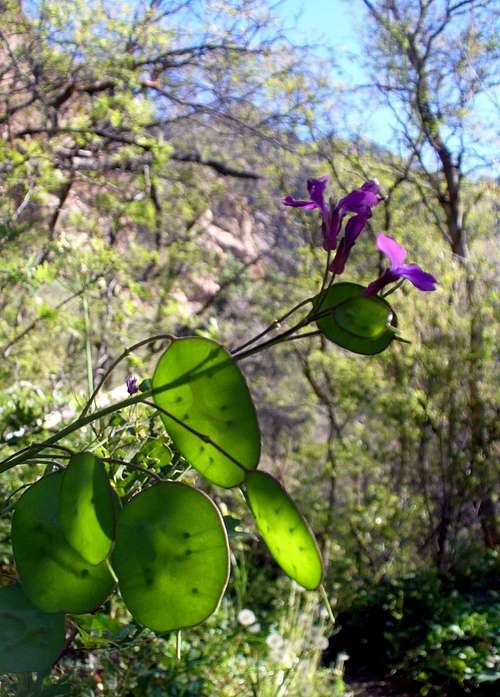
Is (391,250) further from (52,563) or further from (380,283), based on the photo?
(52,563)

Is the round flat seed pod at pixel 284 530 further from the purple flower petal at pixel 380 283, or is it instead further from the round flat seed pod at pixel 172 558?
the purple flower petal at pixel 380 283

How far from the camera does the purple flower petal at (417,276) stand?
23.4 inches

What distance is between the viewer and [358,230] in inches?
26.5

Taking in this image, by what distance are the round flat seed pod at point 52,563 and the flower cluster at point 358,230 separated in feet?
0.90

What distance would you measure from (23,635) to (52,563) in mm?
53

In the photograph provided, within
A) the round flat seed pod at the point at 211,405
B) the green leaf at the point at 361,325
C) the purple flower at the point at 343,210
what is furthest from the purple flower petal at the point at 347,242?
the round flat seed pod at the point at 211,405

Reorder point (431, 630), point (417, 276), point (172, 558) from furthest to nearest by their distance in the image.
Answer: point (431, 630) → point (417, 276) → point (172, 558)

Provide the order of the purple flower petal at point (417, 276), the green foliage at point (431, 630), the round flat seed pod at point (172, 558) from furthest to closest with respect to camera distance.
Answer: the green foliage at point (431, 630) < the purple flower petal at point (417, 276) < the round flat seed pod at point (172, 558)

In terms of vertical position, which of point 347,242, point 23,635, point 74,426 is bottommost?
point 23,635

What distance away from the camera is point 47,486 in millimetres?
525

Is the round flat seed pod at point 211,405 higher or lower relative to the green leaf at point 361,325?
lower

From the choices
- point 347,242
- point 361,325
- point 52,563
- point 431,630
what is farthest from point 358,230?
point 431,630

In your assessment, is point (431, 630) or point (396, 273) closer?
point (396, 273)

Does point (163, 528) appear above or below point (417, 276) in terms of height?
below
